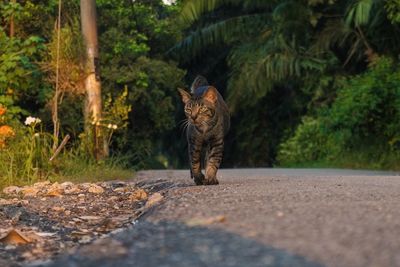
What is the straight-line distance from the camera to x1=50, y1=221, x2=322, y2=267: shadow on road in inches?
142

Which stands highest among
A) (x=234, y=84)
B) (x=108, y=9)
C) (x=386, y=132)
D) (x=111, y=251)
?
(x=108, y=9)

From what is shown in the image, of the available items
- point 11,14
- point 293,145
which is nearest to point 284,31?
point 293,145

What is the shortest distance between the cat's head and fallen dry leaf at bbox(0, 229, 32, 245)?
2865mm

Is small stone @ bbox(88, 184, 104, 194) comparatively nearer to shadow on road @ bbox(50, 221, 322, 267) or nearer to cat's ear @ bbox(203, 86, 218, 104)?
cat's ear @ bbox(203, 86, 218, 104)

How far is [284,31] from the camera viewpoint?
2492 cm

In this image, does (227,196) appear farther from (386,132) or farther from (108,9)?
(108,9)

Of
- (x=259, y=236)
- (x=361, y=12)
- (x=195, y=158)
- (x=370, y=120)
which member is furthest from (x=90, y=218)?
(x=361, y=12)

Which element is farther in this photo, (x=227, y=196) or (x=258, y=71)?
(x=258, y=71)

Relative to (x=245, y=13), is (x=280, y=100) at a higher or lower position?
lower

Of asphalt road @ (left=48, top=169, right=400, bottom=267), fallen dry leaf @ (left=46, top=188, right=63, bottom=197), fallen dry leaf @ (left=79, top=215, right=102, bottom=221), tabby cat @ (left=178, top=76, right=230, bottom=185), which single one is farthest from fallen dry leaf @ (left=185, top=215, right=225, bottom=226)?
fallen dry leaf @ (left=46, top=188, right=63, bottom=197)

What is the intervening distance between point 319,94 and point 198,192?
18276 millimetres

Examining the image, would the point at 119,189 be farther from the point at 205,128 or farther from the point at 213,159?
the point at 205,128

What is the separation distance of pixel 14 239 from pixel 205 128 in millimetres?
3081

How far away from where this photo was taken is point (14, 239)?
534 centimetres
